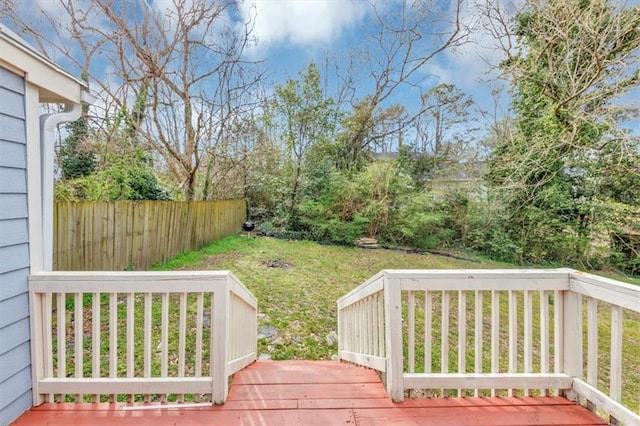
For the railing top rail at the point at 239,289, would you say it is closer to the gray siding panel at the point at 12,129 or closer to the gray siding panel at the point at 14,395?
the gray siding panel at the point at 14,395

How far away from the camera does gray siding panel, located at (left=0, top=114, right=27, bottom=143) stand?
1.62 metres

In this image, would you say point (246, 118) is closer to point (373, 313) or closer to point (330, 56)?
point (330, 56)

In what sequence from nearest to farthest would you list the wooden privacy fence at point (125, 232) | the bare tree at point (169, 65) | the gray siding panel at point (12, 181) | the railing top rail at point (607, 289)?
the railing top rail at point (607, 289) → the gray siding panel at point (12, 181) → the wooden privacy fence at point (125, 232) → the bare tree at point (169, 65)

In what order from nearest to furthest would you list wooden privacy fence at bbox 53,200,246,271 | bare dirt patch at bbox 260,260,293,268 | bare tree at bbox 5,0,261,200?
wooden privacy fence at bbox 53,200,246,271
bare dirt patch at bbox 260,260,293,268
bare tree at bbox 5,0,261,200

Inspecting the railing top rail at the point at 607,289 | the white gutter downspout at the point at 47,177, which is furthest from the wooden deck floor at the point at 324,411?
the white gutter downspout at the point at 47,177

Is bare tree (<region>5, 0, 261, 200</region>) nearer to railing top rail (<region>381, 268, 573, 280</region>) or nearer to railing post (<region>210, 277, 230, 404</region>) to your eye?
railing post (<region>210, 277, 230, 404</region>)

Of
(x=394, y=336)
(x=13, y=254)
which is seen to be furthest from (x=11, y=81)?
(x=394, y=336)

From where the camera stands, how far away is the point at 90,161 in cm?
851

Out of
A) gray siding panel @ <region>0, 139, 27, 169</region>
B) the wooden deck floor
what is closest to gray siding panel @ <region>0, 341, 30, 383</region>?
the wooden deck floor

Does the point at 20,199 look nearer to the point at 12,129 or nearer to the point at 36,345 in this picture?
the point at 12,129

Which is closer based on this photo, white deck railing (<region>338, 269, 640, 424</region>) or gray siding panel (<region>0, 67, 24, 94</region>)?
gray siding panel (<region>0, 67, 24, 94</region>)

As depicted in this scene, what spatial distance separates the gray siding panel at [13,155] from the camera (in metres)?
1.62

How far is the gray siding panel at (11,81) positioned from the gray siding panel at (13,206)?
610 mm

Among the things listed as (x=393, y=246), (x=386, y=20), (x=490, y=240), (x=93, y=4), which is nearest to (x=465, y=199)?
(x=490, y=240)
